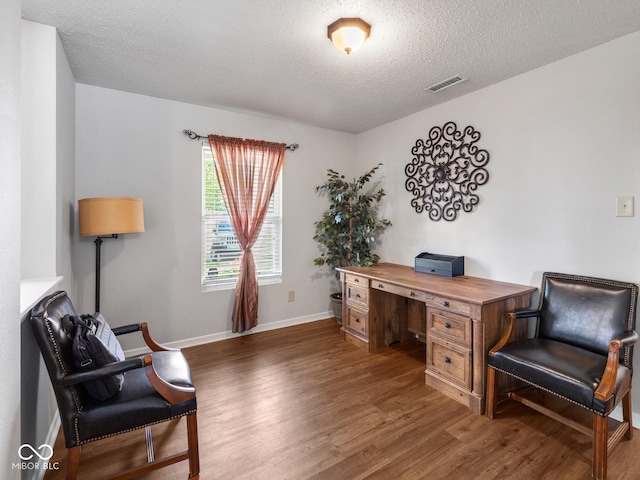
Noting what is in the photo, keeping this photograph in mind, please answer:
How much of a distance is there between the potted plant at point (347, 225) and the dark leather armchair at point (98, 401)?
2.50 metres

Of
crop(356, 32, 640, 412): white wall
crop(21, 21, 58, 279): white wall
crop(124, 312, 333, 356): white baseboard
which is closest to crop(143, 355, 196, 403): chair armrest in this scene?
crop(21, 21, 58, 279): white wall

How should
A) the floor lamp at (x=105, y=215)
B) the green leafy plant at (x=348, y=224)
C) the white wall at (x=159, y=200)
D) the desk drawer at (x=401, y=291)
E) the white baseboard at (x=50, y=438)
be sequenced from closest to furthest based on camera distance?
the white baseboard at (x=50, y=438) < the floor lamp at (x=105, y=215) < the desk drawer at (x=401, y=291) < the white wall at (x=159, y=200) < the green leafy plant at (x=348, y=224)

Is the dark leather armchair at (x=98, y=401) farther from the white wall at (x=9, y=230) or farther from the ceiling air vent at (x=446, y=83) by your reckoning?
the ceiling air vent at (x=446, y=83)

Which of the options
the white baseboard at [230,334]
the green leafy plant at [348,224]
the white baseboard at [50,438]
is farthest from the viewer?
the green leafy plant at [348,224]

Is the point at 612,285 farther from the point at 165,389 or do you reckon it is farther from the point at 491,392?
the point at 165,389

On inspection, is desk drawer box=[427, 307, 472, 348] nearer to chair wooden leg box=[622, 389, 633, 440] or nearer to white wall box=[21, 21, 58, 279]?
chair wooden leg box=[622, 389, 633, 440]

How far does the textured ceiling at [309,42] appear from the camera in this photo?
5.91 feet

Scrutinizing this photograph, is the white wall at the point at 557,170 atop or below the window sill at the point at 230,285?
atop

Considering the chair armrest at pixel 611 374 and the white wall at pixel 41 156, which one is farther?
the white wall at pixel 41 156

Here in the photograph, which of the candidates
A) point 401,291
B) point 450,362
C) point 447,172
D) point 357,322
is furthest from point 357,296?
point 447,172

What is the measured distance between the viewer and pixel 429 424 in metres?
2.05

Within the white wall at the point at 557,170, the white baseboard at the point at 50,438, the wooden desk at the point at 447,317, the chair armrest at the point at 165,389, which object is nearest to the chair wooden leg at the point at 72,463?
the white baseboard at the point at 50,438

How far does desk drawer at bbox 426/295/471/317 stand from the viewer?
2.24m

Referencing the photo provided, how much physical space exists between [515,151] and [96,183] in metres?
3.66
